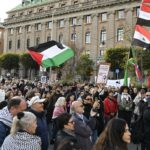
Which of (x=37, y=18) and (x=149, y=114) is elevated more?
Answer: (x=37, y=18)

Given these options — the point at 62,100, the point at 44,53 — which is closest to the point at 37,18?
the point at 44,53

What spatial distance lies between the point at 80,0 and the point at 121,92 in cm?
5324

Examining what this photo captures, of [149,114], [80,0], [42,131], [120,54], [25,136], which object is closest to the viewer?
[25,136]

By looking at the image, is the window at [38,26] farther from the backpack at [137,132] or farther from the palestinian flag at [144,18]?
the backpack at [137,132]

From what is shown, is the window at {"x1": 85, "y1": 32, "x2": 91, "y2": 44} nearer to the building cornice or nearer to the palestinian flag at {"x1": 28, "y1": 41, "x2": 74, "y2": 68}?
the building cornice

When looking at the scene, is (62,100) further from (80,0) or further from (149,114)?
(80,0)

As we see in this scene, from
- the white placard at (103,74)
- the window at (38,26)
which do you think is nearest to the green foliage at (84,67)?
the window at (38,26)

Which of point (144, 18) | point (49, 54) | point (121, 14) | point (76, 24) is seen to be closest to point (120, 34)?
point (121, 14)

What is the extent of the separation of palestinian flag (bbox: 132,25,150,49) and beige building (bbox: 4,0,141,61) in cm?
3245

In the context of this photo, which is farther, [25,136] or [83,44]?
[83,44]

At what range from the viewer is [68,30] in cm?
6506

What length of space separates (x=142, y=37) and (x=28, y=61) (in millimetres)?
52120

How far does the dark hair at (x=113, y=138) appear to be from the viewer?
4.23 metres

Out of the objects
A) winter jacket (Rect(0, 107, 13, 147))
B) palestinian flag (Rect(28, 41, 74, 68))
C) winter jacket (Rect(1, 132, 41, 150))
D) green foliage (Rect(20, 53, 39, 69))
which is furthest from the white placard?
green foliage (Rect(20, 53, 39, 69))
